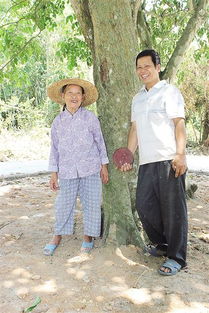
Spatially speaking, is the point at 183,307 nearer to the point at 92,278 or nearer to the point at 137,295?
the point at 137,295

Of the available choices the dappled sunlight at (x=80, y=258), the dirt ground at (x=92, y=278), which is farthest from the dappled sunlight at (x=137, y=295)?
the dappled sunlight at (x=80, y=258)

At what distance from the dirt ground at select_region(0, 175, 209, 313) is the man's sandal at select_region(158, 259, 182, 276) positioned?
4 centimetres

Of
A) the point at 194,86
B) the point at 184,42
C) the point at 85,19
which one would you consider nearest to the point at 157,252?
the point at 85,19

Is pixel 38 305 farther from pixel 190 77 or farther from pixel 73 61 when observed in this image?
pixel 190 77

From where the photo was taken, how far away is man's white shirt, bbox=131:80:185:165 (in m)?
3.33

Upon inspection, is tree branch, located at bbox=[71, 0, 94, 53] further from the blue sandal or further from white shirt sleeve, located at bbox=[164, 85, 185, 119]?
the blue sandal

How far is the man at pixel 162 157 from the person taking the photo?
3.34 metres

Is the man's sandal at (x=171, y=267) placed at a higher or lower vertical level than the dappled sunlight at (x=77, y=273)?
higher

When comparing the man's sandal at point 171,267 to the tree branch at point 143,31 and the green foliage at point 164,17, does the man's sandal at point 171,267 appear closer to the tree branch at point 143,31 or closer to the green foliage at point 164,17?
the tree branch at point 143,31

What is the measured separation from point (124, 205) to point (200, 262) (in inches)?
37.3

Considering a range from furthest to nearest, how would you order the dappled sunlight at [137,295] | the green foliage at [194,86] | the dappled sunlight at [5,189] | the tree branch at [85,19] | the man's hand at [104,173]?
the green foliage at [194,86] < the dappled sunlight at [5,189] < the tree branch at [85,19] < the man's hand at [104,173] < the dappled sunlight at [137,295]

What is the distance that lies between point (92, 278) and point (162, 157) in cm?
124

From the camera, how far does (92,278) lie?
3416mm

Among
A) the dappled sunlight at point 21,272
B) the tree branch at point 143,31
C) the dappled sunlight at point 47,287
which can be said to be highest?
the tree branch at point 143,31
